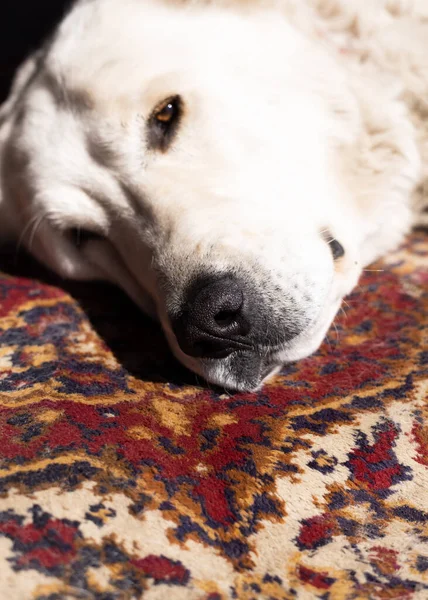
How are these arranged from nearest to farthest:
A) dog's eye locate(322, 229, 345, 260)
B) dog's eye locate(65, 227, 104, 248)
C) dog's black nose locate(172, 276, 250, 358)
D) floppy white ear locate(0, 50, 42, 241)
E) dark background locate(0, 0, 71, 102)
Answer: dog's black nose locate(172, 276, 250, 358) → dog's eye locate(322, 229, 345, 260) → dog's eye locate(65, 227, 104, 248) → floppy white ear locate(0, 50, 42, 241) → dark background locate(0, 0, 71, 102)

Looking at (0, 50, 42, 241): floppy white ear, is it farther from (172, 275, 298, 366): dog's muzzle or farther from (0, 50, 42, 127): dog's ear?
(172, 275, 298, 366): dog's muzzle

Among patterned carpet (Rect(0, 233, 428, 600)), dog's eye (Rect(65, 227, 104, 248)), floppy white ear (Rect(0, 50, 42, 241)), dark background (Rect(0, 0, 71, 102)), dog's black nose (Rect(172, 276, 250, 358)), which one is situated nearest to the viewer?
patterned carpet (Rect(0, 233, 428, 600))

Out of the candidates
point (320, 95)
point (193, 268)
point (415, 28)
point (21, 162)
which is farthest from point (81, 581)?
point (415, 28)

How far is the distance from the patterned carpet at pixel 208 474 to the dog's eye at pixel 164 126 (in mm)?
510

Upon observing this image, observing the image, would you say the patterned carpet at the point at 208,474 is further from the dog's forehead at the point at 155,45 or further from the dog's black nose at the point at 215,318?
the dog's forehead at the point at 155,45

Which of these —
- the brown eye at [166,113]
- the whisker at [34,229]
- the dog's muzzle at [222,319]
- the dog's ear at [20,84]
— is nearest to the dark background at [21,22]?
the dog's ear at [20,84]

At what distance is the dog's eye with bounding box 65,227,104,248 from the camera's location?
1781mm

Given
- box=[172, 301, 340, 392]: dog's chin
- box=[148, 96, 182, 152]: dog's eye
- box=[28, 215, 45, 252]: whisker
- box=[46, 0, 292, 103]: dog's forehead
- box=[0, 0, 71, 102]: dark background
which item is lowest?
box=[0, 0, 71, 102]: dark background

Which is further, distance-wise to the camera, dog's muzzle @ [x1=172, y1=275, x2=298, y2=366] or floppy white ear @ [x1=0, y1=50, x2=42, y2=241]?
floppy white ear @ [x1=0, y1=50, x2=42, y2=241]

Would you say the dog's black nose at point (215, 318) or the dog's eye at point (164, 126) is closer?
the dog's black nose at point (215, 318)

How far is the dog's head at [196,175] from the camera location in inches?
52.2

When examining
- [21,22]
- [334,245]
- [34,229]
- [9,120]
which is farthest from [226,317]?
[21,22]

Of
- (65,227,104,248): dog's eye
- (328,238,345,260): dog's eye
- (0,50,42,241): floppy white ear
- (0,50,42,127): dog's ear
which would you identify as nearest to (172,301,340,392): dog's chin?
(328,238,345,260): dog's eye

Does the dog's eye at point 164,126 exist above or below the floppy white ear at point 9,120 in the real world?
above
